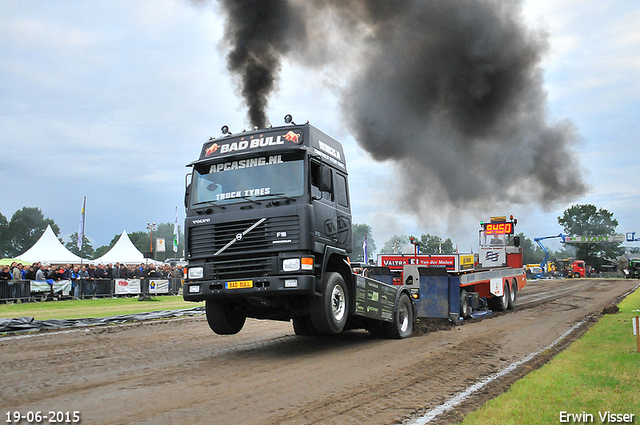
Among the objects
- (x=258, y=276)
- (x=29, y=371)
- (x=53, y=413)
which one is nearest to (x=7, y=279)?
(x=29, y=371)

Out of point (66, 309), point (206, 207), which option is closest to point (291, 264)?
point (206, 207)

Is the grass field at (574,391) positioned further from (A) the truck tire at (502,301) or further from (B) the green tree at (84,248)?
(B) the green tree at (84,248)

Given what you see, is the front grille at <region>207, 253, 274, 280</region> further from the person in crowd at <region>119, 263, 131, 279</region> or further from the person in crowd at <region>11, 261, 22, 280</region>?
the person in crowd at <region>119, 263, 131, 279</region>

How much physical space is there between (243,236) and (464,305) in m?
8.66

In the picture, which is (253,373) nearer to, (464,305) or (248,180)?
(248,180)

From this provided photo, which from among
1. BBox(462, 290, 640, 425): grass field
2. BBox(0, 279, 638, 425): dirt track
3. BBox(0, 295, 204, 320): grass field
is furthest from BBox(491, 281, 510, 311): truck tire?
BBox(0, 295, 204, 320): grass field

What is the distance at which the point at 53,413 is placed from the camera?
5.11 m

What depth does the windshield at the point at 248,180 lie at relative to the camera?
8.45 metres

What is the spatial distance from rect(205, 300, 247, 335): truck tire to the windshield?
1.95 metres

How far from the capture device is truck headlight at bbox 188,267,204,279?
860 centimetres

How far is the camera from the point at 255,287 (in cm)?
812

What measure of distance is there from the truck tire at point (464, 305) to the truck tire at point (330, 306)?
6392mm

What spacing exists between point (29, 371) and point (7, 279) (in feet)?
48.9

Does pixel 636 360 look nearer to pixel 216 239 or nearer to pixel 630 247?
pixel 216 239
